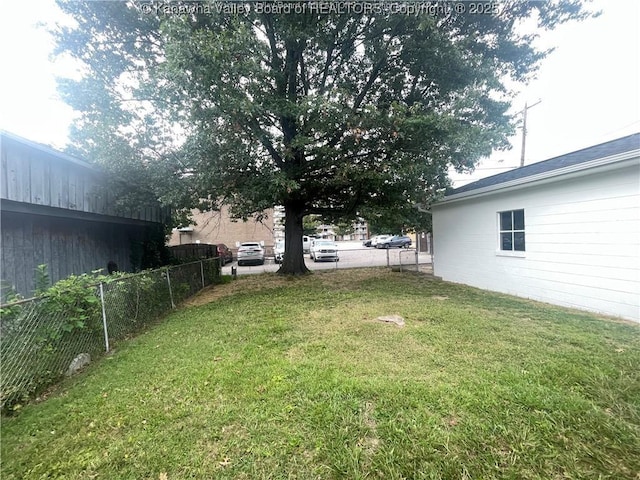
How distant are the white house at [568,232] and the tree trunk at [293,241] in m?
5.87

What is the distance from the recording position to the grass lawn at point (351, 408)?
78.2 inches

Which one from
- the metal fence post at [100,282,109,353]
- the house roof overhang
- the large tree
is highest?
the large tree

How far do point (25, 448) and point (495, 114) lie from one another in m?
11.2

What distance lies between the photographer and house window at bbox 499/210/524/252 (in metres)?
7.25

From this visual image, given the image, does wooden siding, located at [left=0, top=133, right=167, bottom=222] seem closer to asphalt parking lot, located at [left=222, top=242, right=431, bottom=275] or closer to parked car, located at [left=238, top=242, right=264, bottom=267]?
asphalt parking lot, located at [left=222, top=242, right=431, bottom=275]

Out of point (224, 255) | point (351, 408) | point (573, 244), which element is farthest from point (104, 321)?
point (224, 255)

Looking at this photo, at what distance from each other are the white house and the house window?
0.08 feet

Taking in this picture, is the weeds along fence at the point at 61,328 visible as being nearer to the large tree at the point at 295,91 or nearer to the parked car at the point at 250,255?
the large tree at the point at 295,91

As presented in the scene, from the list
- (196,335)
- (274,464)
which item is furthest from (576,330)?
(196,335)

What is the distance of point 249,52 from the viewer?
6.63 meters

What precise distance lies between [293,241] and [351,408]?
30.7 ft

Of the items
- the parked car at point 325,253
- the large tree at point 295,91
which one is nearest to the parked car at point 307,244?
the parked car at point 325,253

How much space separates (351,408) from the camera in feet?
8.29

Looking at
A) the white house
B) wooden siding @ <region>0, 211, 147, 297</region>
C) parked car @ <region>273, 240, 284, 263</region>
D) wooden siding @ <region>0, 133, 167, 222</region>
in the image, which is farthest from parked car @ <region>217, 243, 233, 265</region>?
the white house
